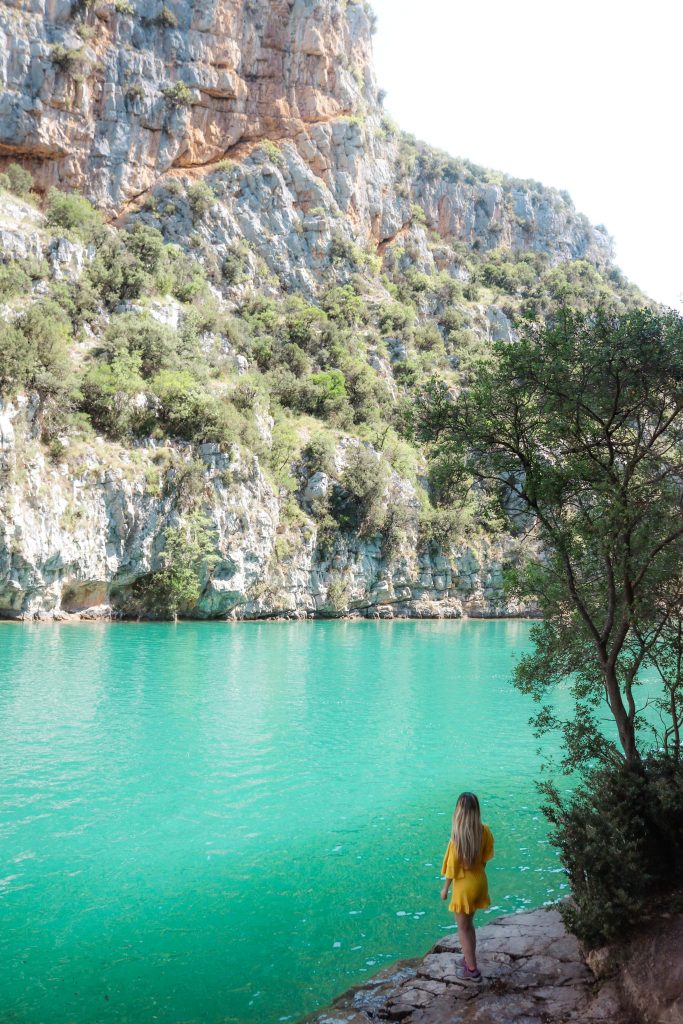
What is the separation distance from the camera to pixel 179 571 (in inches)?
1699

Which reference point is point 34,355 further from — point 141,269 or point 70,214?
point 70,214

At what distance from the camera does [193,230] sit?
6266cm

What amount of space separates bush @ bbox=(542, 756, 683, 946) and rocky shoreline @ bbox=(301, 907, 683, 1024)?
0.76 feet

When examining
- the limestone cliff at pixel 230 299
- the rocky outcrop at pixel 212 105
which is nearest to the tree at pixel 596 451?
the limestone cliff at pixel 230 299

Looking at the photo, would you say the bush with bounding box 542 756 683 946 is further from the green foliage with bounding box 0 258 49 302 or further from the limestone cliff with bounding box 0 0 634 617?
the green foliage with bounding box 0 258 49 302

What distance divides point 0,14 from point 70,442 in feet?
136

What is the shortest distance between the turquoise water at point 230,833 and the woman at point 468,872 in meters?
1.42

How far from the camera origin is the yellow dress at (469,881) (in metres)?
5.77

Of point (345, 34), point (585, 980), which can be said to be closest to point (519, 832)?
point (585, 980)

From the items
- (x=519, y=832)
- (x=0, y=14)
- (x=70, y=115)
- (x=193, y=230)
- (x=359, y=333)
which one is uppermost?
(x=0, y=14)

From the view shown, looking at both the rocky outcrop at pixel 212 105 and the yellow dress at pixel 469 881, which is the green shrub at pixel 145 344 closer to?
the rocky outcrop at pixel 212 105

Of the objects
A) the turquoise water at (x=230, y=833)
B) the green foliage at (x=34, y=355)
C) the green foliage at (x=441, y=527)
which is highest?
Answer: the green foliage at (x=34, y=355)

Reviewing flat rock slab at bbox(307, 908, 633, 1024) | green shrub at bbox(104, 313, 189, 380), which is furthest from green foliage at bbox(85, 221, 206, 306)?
flat rock slab at bbox(307, 908, 633, 1024)

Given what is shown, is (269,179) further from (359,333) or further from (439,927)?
(439,927)
